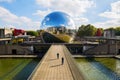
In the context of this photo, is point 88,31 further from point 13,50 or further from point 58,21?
point 13,50

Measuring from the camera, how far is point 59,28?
233 feet

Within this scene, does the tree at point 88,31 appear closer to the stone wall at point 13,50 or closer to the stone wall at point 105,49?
the stone wall at point 105,49

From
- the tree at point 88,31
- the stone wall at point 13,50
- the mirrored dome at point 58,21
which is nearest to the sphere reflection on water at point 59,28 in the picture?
the mirrored dome at point 58,21

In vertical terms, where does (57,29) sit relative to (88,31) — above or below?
below

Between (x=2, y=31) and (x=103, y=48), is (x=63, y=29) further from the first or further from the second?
(x=2, y=31)

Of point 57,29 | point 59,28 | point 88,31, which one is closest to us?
point 57,29

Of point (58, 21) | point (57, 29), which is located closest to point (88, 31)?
point (58, 21)

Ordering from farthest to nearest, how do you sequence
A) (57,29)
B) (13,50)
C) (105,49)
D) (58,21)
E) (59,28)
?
(58,21)
(59,28)
(57,29)
(13,50)
(105,49)

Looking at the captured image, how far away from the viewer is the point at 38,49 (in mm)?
67688

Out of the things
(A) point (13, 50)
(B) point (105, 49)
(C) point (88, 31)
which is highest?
(C) point (88, 31)

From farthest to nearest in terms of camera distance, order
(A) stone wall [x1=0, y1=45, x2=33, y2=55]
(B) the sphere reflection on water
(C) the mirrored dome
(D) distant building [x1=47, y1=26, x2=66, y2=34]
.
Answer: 1. (C) the mirrored dome
2. (B) the sphere reflection on water
3. (D) distant building [x1=47, y1=26, x2=66, y2=34]
4. (A) stone wall [x1=0, y1=45, x2=33, y2=55]

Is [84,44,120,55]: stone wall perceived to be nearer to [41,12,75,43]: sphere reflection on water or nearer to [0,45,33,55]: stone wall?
[41,12,75,43]: sphere reflection on water

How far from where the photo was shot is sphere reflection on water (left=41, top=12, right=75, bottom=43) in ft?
232

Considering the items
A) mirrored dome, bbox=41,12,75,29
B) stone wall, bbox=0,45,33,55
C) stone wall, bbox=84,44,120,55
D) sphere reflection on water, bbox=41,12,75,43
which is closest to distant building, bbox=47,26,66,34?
sphere reflection on water, bbox=41,12,75,43
